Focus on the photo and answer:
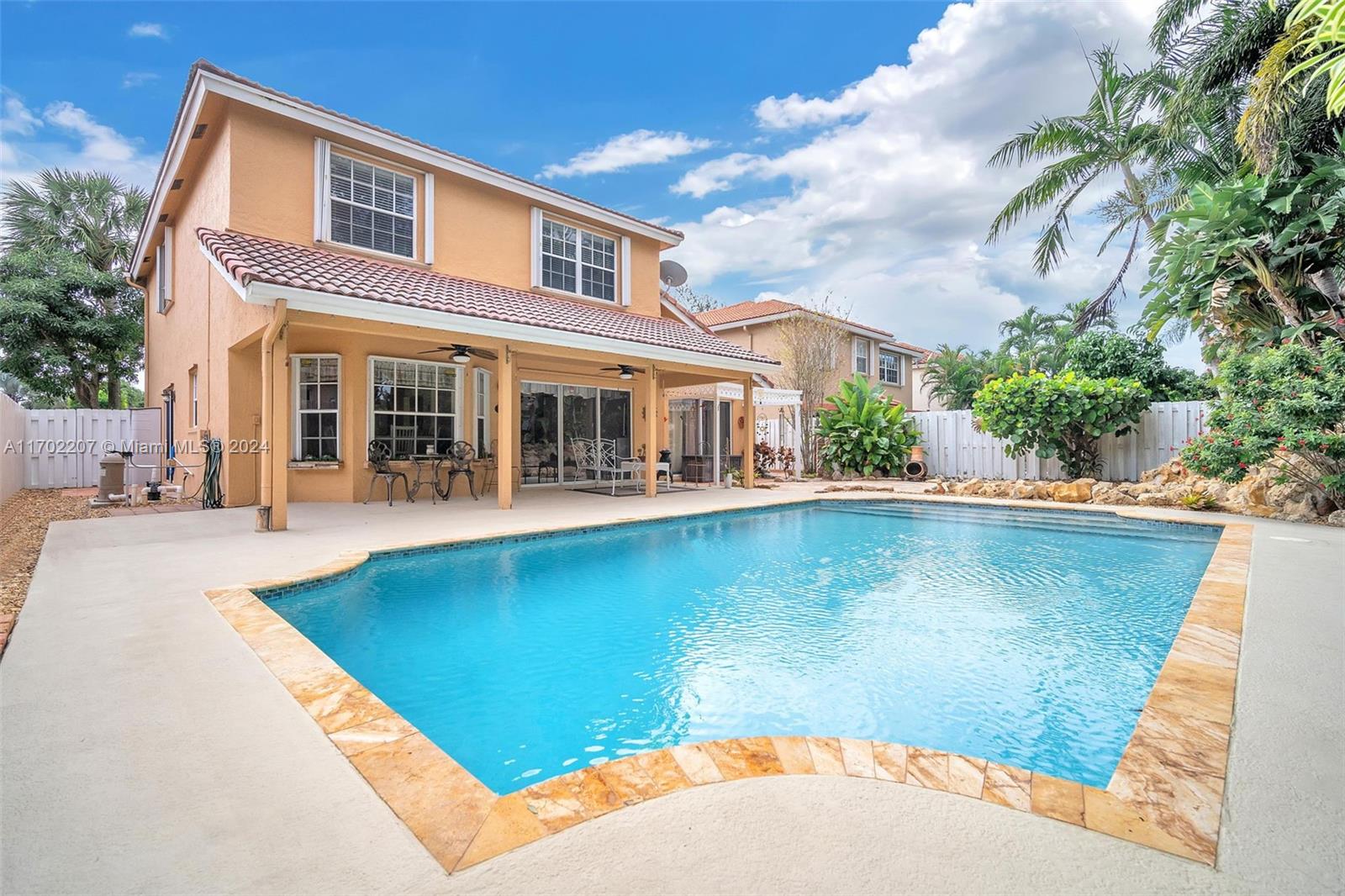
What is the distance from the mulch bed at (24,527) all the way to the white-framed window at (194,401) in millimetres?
2212

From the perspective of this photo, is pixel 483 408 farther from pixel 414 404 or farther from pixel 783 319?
pixel 783 319

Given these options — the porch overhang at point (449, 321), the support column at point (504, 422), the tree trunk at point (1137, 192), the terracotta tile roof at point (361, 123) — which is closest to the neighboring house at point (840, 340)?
the tree trunk at point (1137, 192)

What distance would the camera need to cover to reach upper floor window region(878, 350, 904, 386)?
28250mm

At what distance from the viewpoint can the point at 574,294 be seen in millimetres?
14133

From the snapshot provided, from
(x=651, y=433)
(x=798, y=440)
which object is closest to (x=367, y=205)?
(x=651, y=433)

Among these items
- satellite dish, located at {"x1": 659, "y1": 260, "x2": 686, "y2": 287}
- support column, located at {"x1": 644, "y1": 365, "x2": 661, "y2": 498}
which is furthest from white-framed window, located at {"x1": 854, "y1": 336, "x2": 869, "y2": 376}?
support column, located at {"x1": 644, "y1": 365, "x2": 661, "y2": 498}

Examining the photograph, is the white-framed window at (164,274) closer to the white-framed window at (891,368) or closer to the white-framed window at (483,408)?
the white-framed window at (483,408)

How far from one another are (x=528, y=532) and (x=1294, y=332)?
11.7 m

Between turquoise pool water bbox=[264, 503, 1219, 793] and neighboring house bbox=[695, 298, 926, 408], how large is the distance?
46.9 ft

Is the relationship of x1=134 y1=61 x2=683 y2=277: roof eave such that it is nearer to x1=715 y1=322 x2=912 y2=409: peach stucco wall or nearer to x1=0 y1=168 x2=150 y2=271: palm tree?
x1=715 y1=322 x2=912 y2=409: peach stucco wall

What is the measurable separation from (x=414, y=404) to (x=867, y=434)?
38.9 feet

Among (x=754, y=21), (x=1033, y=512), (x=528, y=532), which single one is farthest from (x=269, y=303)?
(x=754, y=21)

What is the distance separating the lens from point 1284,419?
8562 mm

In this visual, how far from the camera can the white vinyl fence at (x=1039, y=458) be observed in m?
13.7
